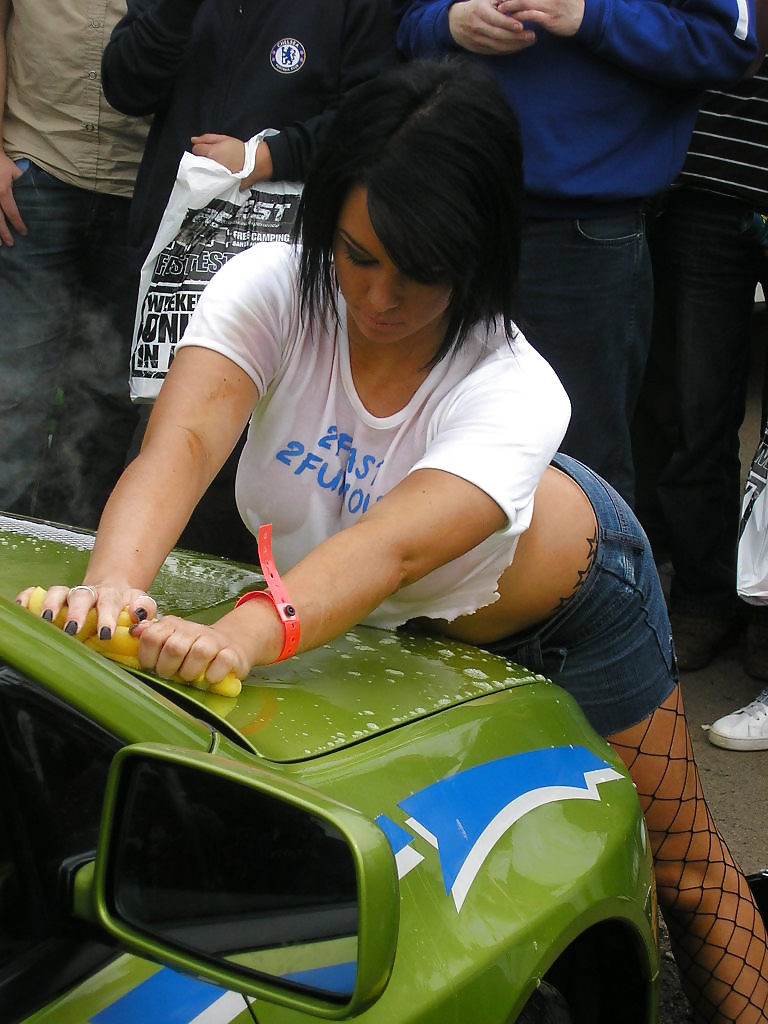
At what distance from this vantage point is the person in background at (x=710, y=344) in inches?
137

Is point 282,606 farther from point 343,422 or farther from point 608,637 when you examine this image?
point 608,637

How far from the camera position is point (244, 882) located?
112 centimetres

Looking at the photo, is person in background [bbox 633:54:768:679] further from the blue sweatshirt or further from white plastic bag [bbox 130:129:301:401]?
white plastic bag [bbox 130:129:301:401]

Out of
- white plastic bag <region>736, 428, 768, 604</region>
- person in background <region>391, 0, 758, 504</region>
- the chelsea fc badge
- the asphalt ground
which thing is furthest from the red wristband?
white plastic bag <region>736, 428, 768, 604</region>

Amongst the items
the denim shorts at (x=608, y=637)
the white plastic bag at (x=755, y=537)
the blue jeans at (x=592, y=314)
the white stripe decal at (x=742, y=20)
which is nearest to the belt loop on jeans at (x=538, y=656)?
the denim shorts at (x=608, y=637)

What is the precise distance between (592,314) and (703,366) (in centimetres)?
69

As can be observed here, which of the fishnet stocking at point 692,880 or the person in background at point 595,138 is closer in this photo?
the fishnet stocking at point 692,880

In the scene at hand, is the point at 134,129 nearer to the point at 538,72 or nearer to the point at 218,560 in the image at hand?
the point at 538,72

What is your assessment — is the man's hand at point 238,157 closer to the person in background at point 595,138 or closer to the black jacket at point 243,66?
the black jacket at point 243,66

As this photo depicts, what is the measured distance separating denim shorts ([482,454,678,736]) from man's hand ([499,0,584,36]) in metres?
1.15

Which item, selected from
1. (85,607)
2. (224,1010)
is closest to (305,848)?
(224,1010)

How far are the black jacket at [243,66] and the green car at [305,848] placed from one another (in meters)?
1.63

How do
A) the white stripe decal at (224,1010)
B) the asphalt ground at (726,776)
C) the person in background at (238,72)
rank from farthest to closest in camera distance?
the person in background at (238,72) < the asphalt ground at (726,776) < the white stripe decal at (224,1010)

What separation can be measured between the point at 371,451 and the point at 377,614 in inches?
10.0
